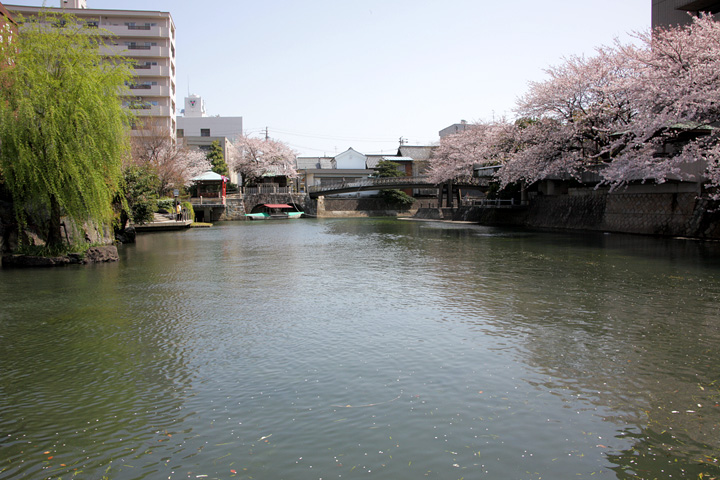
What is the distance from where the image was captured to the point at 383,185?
62.6m

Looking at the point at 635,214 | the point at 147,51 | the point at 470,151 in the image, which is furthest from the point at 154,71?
the point at 635,214

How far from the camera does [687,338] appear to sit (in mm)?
7715

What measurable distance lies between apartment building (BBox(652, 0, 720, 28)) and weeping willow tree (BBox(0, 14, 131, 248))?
1154 inches

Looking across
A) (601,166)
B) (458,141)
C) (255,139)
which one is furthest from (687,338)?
(255,139)

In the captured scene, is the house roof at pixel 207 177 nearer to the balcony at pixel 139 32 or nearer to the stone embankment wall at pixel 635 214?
the balcony at pixel 139 32

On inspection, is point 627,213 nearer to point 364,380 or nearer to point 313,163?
point 364,380

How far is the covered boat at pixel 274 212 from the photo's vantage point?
202 ft

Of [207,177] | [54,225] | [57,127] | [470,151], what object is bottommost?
[54,225]

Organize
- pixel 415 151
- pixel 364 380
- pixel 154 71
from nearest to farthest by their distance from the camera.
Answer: pixel 364 380 → pixel 154 71 → pixel 415 151

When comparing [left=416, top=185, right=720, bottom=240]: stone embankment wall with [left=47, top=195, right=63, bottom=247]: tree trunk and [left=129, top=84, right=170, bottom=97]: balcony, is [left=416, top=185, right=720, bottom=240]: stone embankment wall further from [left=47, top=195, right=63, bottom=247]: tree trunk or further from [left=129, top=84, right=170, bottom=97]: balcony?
[left=129, top=84, right=170, bottom=97]: balcony

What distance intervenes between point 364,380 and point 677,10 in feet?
111

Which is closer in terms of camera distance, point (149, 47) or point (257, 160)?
point (149, 47)

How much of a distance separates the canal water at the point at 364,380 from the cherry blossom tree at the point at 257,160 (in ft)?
189

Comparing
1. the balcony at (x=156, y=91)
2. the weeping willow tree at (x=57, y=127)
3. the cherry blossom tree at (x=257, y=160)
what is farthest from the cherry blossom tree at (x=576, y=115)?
the cherry blossom tree at (x=257, y=160)
